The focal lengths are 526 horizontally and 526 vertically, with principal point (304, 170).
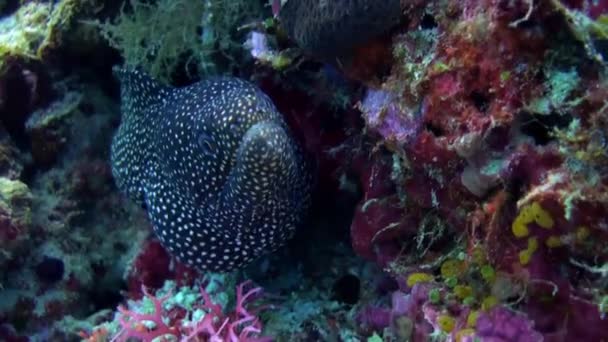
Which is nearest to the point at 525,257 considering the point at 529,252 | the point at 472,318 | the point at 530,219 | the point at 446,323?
the point at 529,252

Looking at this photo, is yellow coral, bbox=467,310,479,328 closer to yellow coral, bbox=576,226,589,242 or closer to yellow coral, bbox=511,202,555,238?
yellow coral, bbox=511,202,555,238

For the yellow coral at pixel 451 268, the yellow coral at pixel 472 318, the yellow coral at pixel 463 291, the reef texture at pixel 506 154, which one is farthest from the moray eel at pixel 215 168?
the yellow coral at pixel 472 318

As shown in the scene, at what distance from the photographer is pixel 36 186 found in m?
5.26

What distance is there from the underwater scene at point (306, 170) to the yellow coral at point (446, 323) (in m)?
0.01

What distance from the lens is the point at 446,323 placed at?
Result: 2.77 meters

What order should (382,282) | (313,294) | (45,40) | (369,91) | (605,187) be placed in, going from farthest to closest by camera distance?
(45,40) < (313,294) < (382,282) < (369,91) < (605,187)

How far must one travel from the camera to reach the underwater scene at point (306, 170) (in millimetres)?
2430

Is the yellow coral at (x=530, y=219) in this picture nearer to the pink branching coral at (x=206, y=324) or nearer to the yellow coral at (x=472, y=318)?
the yellow coral at (x=472, y=318)

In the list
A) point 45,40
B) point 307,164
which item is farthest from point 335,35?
point 45,40

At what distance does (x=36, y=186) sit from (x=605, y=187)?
498 centimetres

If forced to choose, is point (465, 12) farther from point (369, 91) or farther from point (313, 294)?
point (313, 294)

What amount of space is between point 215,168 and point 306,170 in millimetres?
685

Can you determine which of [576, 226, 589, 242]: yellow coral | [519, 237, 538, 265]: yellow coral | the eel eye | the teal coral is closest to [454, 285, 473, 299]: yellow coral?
[519, 237, 538, 265]: yellow coral

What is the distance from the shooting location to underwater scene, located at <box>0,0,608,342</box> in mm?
2430
